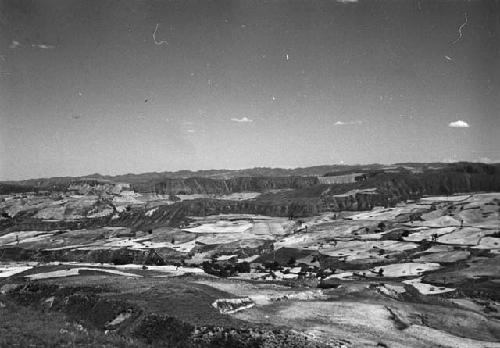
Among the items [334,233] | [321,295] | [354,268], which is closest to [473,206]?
[334,233]

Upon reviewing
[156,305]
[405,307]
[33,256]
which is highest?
[156,305]

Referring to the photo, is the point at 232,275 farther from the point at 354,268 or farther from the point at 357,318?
the point at 357,318

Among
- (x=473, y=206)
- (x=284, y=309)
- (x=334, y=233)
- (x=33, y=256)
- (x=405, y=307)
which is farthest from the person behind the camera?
(x=473, y=206)

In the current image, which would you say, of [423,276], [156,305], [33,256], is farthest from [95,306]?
[33,256]

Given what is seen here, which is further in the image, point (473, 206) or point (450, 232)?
point (473, 206)

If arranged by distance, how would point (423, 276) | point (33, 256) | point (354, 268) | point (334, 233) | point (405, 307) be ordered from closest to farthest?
point (405, 307)
point (423, 276)
point (354, 268)
point (33, 256)
point (334, 233)

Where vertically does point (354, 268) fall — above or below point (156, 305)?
below

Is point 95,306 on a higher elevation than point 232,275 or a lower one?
higher

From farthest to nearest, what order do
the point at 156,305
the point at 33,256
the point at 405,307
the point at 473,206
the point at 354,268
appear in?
the point at 473,206 < the point at 33,256 < the point at 354,268 < the point at 405,307 < the point at 156,305

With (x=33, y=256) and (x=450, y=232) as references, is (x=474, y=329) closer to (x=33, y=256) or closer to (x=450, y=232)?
(x=450, y=232)
